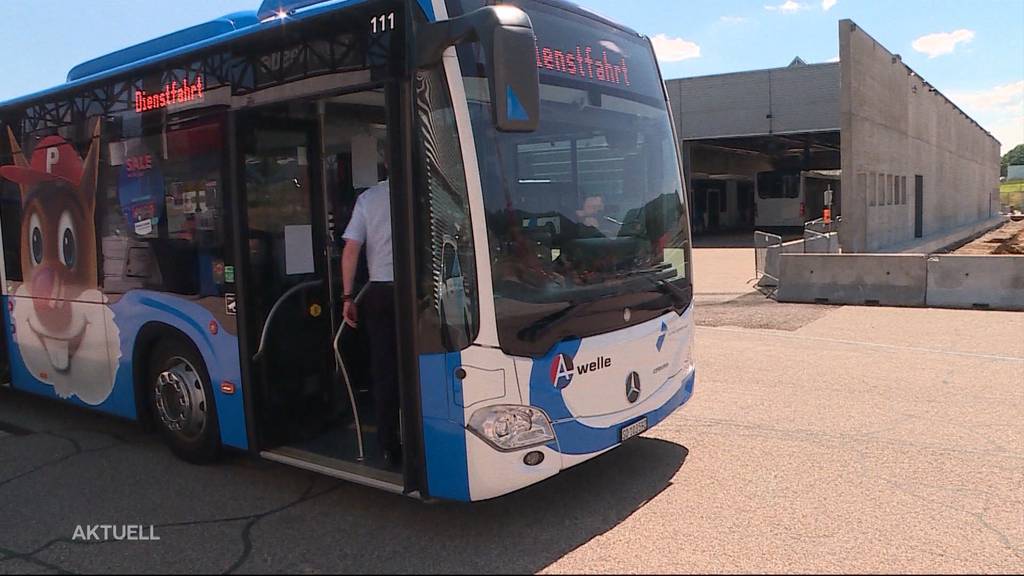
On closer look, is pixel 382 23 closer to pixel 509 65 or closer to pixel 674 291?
pixel 509 65

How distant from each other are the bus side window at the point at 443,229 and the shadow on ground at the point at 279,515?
1.09 m

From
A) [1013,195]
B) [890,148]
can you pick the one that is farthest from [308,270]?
[1013,195]

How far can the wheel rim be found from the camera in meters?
5.32

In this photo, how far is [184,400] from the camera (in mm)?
5375

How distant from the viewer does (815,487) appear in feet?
15.5

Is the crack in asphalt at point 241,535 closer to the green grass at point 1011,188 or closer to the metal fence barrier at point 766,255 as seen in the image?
the metal fence barrier at point 766,255

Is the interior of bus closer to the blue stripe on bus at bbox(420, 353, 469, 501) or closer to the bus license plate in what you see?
the blue stripe on bus at bbox(420, 353, 469, 501)

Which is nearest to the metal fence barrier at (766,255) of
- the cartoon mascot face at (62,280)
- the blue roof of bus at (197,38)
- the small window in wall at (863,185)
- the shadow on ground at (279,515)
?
the small window in wall at (863,185)

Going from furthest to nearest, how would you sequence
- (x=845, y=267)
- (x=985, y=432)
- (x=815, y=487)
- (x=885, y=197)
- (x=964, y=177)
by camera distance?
1. (x=964, y=177)
2. (x=885, y=197)
3. (x=845, y=267)
4. (x=985, y=432)
5. (x=815, y=487)

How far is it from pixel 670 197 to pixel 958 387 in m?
4.02

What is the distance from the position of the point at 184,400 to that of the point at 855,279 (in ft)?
35.8

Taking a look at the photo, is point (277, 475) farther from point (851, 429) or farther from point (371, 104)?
point (851, 429)

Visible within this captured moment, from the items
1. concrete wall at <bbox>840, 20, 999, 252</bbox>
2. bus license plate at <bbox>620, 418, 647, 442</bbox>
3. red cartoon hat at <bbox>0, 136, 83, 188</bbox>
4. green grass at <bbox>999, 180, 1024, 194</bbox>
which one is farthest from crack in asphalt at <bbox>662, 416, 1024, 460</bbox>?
green grass at <bbox>999, 180, 1024, 194</bbox>

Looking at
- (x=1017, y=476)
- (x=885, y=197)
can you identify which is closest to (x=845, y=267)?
(x=1017, y=476)
